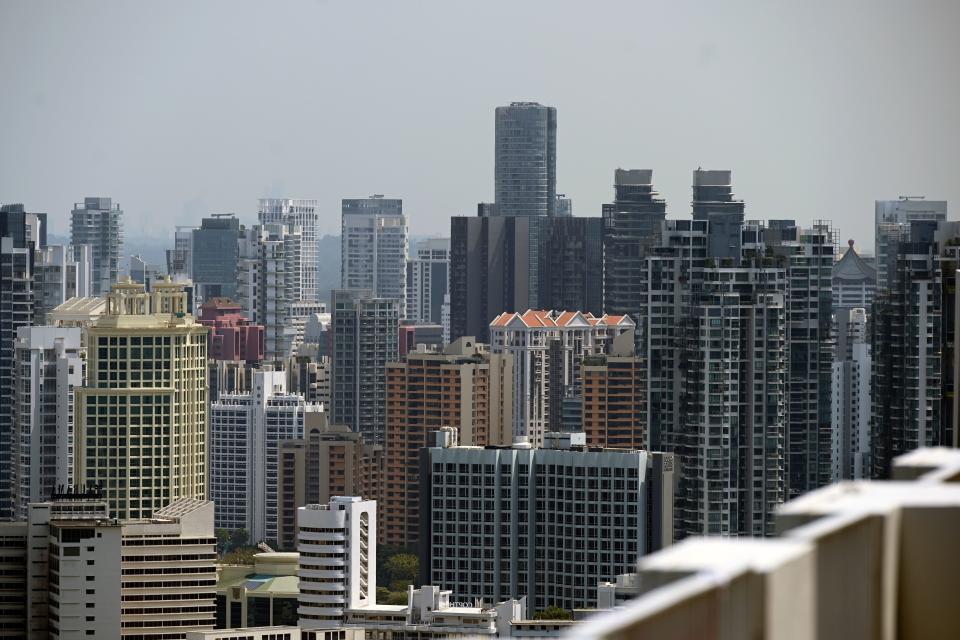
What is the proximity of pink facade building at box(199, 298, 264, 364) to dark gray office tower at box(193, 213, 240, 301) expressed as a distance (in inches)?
209

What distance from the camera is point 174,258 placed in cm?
Result: 5188

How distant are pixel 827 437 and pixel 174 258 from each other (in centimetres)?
3518

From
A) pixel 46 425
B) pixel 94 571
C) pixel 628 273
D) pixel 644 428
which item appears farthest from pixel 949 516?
pixel 628 273

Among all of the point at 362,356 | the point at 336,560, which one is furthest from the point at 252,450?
the point at 336,560

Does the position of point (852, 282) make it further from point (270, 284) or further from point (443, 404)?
point (270, 284)

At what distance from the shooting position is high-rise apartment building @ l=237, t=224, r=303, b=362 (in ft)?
139

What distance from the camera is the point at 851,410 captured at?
19.5 m

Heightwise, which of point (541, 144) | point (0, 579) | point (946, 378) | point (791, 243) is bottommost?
point (0, 579)

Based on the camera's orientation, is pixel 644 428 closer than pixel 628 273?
Yes

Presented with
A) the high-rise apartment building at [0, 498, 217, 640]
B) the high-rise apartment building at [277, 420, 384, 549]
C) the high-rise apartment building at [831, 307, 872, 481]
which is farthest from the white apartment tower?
the high-rise apartment building at [277, 420, 384, 549]

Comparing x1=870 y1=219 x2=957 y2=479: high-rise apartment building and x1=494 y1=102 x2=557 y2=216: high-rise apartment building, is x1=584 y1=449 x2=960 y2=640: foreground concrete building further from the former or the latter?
x1=494 y1=102 x2=557 y2=216: high-rise apartment building

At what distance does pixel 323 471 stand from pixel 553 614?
997 cm

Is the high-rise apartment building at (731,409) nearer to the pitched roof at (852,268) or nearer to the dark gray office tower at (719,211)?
the dark gray office tower at (719,211)

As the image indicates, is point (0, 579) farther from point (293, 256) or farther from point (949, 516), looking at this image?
point (293, 256)
